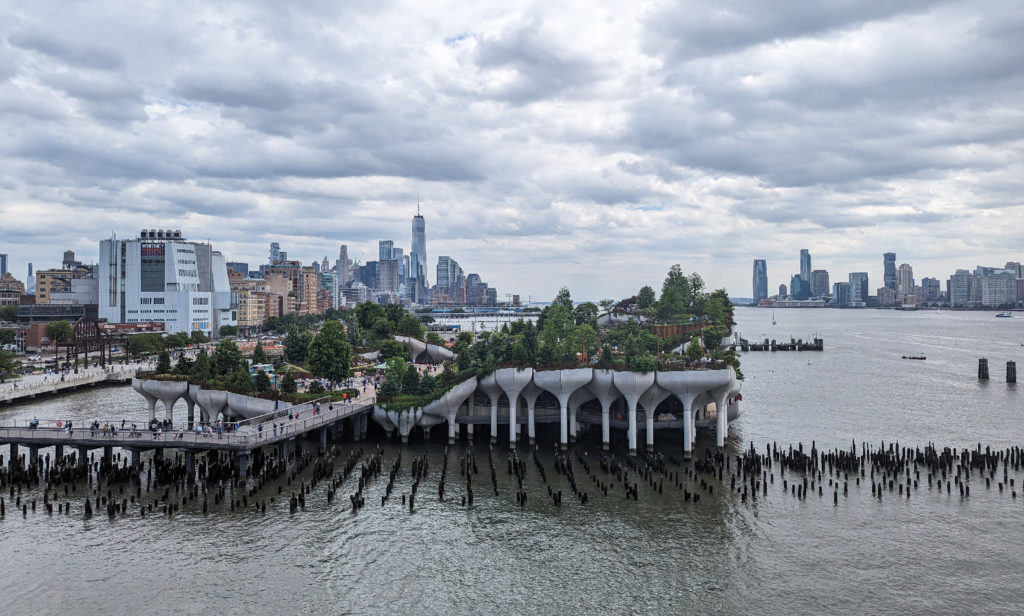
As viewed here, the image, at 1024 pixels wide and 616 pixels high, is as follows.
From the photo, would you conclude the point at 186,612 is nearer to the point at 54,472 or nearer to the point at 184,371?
the point at 54,472

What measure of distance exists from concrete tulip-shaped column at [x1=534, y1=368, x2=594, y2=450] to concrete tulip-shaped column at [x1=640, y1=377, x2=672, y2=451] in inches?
199

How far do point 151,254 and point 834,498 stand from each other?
165672mm

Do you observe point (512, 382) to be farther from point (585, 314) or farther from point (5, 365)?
point (5, 365)

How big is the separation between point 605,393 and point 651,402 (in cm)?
396

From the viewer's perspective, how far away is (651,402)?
59781 millimetres

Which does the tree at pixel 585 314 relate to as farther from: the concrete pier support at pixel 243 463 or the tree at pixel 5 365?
the tree at pixel 5 365

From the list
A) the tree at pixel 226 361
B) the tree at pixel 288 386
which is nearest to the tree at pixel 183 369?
the tree at pixel 226 361

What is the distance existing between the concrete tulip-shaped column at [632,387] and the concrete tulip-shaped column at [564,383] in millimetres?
2518

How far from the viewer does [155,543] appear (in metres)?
38.7

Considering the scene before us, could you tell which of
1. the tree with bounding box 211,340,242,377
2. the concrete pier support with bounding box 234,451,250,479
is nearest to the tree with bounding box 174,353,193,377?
the tree with bounding box 211,340,242,377

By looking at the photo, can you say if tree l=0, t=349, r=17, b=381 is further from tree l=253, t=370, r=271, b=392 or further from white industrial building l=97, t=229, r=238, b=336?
white industrial building l=97, t=229, r=238, b=336

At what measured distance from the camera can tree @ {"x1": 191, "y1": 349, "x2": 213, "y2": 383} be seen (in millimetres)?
65500

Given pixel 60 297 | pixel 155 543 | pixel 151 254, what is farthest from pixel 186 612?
pixel 60 297

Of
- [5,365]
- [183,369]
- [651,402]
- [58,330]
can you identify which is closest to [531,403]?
[651,402]
